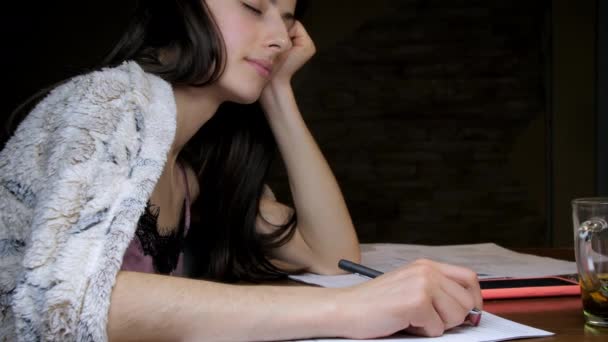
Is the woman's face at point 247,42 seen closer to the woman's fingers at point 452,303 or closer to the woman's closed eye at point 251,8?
the woman's closed eye at point 251,8

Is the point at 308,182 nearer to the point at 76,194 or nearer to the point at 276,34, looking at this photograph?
the point at 276,34

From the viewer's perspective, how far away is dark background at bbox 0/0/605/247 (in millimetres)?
3576

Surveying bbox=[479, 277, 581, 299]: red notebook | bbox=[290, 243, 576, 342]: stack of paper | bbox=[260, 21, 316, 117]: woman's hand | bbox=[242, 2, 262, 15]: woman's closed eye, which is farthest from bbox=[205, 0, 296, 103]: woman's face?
bbox=[479, 277, 581, 299]: red notebook

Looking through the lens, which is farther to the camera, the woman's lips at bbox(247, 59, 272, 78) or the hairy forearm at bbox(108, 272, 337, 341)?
the woman's lips at bbox(247, 59, 272, 78)

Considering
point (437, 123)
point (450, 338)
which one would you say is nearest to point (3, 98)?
point (437, 123)

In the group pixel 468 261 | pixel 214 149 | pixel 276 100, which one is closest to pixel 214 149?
pixel 214 149

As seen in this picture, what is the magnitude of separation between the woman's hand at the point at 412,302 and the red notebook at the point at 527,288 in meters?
0.18

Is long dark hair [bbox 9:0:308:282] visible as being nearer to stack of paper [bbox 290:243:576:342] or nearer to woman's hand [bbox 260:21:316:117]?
woman's hand [bbox 260:21:316:117]

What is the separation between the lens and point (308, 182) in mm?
1386

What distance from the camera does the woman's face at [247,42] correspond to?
3.81 feet

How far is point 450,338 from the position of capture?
74 cm

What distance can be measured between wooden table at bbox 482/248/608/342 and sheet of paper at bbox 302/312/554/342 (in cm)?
2

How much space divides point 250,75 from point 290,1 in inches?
6.8

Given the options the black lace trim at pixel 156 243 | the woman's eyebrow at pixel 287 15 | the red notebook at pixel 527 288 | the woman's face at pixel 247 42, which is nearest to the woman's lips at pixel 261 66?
the woman's face at pixel 247 42
